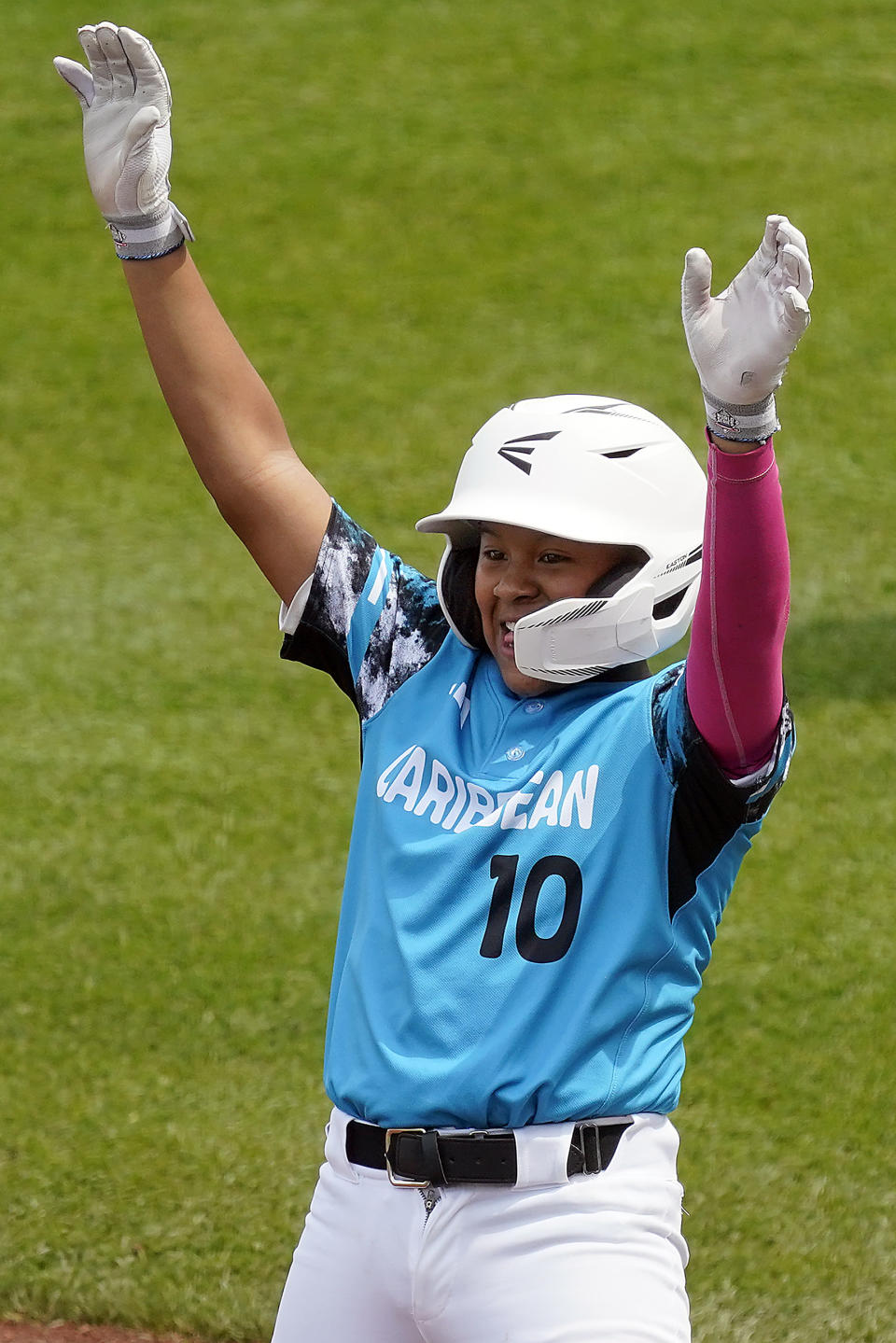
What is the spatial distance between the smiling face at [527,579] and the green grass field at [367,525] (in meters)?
2.29

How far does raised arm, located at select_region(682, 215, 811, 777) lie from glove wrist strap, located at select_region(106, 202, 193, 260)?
1.03m

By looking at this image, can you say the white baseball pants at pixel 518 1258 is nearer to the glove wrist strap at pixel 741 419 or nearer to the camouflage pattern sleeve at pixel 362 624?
the camouflage pattern sleeve at pixel 362 624

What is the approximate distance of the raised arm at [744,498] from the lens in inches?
90.8

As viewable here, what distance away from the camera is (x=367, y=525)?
8.89m

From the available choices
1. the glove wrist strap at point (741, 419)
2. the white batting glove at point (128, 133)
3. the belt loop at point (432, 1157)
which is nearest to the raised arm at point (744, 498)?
the glove wrist strap at point (741, 419)

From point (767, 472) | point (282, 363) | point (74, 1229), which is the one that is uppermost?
point (767, 472)

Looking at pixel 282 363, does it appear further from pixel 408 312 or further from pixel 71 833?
pixel 71 833

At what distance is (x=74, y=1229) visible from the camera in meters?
4.73

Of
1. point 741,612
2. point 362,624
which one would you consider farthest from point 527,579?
point 741,612

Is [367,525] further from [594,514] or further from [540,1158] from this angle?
[540,1158]

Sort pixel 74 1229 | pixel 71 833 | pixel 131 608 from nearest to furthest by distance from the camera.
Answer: pixel 74 1229, pixel 71 833, pixel 131 608

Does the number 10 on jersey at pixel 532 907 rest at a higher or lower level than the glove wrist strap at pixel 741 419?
lower

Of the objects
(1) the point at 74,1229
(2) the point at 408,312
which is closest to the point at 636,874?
(1) the point at 74,1229

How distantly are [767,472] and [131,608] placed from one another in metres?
6.25
